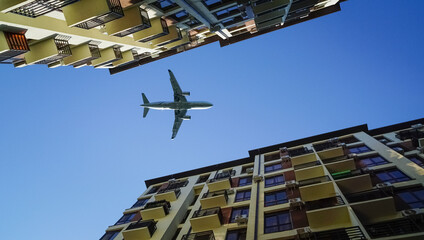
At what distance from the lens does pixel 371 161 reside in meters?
23.3

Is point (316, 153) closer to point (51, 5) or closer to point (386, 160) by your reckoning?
point (386, 160)

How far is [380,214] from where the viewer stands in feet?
52.3

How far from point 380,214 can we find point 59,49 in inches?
858

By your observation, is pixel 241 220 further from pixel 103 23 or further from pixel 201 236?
pixel 103 23

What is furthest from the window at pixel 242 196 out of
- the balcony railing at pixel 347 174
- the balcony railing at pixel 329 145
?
the balcony railing at pixel 329 145

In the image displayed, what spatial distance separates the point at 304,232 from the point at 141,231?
1335cm

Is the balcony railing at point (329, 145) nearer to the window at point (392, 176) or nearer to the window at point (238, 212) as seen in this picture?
the window at point (392, 176)

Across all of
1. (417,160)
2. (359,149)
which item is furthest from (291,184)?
(417,160)

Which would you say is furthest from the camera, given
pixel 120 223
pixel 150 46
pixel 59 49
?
pixel 120 223

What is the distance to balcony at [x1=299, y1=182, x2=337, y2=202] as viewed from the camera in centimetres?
1931

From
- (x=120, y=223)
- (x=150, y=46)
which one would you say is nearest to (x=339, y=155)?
(x=150, y=46)

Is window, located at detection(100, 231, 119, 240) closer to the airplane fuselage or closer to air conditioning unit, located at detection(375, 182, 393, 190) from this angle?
the airplane fuselage

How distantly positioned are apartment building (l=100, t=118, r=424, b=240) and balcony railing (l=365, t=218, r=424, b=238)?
1.9 inches

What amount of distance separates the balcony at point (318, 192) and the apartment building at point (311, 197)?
72 mm
